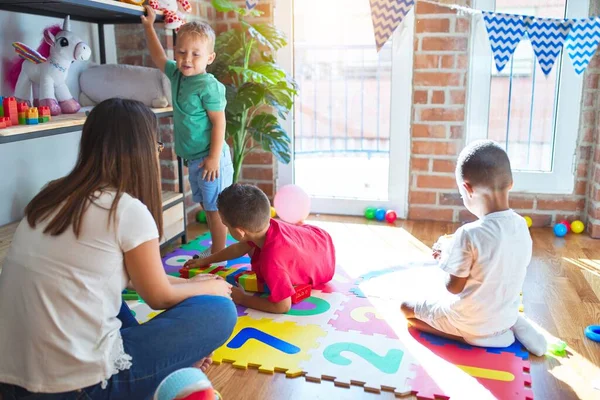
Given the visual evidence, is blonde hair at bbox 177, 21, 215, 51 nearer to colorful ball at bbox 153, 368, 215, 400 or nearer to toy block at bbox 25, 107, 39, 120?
toy block at bbox 25, 107, 39, 120

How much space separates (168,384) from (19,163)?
5.00ft

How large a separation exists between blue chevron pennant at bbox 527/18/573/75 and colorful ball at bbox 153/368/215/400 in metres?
2.25

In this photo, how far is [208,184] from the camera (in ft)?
8.21

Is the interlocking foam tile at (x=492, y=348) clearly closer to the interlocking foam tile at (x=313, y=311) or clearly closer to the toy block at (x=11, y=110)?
the interlocking foam tile at (x=313, y=311)

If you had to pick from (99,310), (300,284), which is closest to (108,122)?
(99,310)

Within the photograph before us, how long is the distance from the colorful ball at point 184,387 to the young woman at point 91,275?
0.45 feet

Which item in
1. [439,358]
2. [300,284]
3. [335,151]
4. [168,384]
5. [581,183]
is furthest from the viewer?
[335,151]

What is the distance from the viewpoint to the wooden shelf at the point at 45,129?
1.72m

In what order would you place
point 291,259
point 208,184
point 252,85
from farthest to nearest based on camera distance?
point 252,85 → point 208,184 → point 291,259

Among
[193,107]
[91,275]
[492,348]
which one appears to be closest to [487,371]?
[492,348]

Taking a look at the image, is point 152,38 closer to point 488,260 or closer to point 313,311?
point 313,311

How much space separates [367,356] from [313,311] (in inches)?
14.8

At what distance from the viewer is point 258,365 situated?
1738 millimetres

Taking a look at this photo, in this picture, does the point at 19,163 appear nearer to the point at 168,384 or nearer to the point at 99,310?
the point at 99,310
